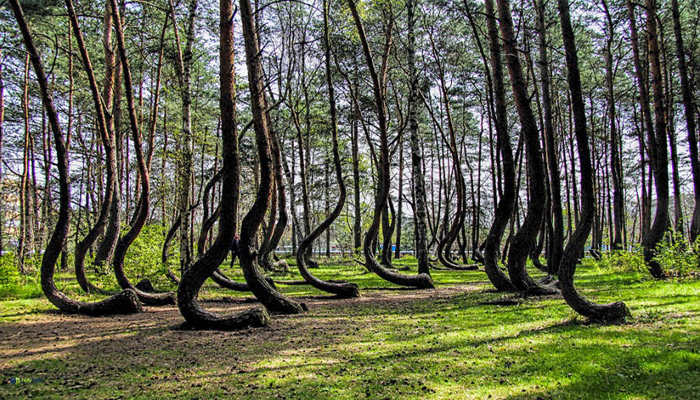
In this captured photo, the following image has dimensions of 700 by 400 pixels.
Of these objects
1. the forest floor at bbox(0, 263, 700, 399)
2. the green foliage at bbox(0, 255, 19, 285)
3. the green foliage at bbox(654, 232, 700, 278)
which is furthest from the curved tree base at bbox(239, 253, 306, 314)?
the green foliage at bbox(654, 232, 700, 278)

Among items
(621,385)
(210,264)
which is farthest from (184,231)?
(621,385)

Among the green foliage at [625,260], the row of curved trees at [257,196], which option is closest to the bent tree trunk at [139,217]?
the row of curved trees at [257,196]

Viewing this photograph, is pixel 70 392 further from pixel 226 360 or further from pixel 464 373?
pixel 464 373

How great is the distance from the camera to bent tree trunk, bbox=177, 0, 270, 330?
684cm

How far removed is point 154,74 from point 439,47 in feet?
49.1

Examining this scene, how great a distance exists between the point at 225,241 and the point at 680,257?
1128 cm

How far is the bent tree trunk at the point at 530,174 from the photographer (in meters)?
8.84

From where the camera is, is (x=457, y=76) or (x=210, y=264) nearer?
(x=210, y=264)

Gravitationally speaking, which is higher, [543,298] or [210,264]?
[210,264]

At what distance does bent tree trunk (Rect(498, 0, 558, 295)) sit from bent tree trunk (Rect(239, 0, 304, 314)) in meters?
5.10

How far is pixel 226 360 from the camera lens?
511 cm

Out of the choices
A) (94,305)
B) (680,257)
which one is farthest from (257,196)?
(680,257)

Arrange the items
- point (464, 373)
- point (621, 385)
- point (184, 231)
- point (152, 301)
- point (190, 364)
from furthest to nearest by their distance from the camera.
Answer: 1. point (184, 231)
2. point (152, 301)
3. point (190, 364)
4. point (464, 373)
5. point (621, 385)

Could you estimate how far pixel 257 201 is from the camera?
8.02 m
